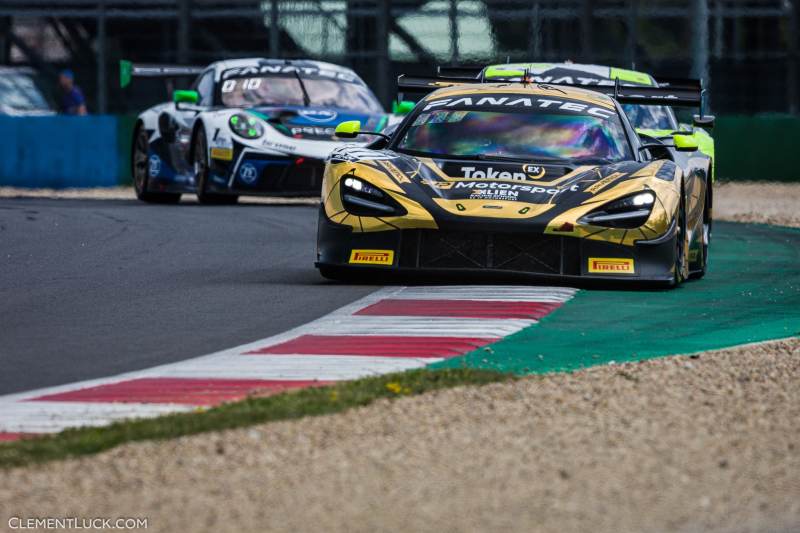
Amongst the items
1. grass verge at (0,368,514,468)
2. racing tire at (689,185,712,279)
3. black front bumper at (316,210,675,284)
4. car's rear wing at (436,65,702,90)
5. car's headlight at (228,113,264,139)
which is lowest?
racing tire at (689,185,712,279)

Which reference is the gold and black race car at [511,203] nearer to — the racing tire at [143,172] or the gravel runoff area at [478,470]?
the gravel runoff area at [478,470]

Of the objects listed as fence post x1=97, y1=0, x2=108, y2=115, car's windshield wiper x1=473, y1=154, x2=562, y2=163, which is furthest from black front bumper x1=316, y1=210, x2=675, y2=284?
fence post x1=97, y1=0, x2=108, y2=115

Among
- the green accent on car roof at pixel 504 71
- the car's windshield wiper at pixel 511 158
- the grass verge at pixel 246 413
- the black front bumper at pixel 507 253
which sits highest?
the green accent on car roof at pixel 504 71

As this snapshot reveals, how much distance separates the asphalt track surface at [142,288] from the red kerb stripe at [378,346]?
0.29 metres

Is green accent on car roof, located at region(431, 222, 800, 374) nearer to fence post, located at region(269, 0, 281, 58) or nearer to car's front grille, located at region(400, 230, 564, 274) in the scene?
car's front grille, located at region(400, 230, 564, 274)

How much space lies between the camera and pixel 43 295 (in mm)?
9906

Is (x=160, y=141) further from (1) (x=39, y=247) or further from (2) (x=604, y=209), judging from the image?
(2) (x=604, y=209)

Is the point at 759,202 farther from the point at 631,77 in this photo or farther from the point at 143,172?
the point at 143,172

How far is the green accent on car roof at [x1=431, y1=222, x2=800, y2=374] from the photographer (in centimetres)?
757

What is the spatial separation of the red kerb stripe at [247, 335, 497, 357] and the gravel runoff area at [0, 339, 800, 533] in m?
0.99

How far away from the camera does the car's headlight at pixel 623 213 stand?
999 centimetres

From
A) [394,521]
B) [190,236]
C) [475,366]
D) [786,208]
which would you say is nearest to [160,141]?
[190,236]

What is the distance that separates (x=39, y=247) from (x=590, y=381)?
22.9ft

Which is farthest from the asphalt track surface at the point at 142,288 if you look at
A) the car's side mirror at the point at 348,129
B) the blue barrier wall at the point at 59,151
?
the blue barrier wall at the point at 59,151
